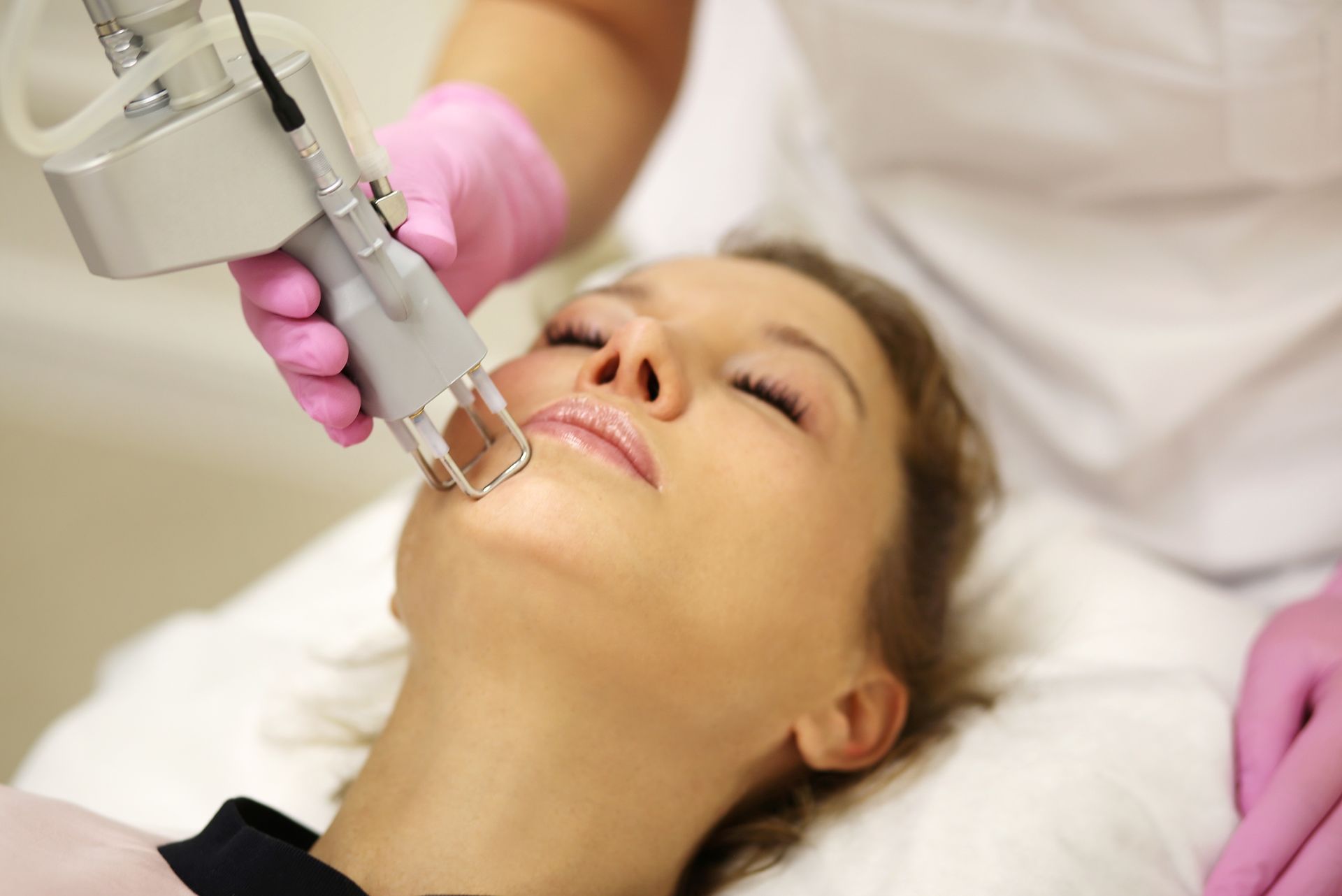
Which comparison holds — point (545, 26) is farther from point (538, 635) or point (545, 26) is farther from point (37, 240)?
point (37, 240)

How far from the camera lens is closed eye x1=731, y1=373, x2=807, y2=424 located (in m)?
1.03

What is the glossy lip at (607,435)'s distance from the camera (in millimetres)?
898

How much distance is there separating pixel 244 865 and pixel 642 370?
1.68 ft

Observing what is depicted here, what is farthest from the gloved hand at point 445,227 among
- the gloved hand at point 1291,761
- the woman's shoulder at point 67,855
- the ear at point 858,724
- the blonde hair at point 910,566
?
the gloved hand at point 1291,761

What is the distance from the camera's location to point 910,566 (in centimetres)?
121

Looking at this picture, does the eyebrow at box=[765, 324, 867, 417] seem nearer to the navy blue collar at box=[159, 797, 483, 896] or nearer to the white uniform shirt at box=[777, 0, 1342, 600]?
the white uniform shirt at box=[777, 0, 1342, 600]

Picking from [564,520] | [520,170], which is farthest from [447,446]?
[520,170]

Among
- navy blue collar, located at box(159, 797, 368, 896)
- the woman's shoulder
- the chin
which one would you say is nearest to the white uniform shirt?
the chin

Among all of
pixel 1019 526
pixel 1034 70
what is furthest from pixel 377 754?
pixel 1034 70

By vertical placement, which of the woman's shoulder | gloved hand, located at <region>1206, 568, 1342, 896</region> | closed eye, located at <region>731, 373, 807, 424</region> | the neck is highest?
closed eye, located at <region>731, 373, 807, 424</region>

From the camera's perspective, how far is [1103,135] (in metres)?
1.21

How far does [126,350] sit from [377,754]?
2.04 metres

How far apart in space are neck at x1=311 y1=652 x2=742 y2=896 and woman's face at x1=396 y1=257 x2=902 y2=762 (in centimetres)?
3

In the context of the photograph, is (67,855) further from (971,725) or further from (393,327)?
(971,725)
